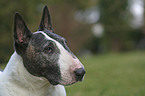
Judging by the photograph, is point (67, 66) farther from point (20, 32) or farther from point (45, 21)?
point (45, 21)

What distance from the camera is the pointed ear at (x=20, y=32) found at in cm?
298

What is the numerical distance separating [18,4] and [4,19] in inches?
60.4

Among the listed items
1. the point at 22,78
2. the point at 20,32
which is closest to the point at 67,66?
the point at 22,78

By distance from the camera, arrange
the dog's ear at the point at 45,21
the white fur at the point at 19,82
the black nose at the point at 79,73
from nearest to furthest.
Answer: the black nose at the point at 79,73 → the white fur at the point at 19,82 → the dog's ear at the point at 45,21

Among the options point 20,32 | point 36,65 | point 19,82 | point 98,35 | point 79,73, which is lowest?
point 98,35

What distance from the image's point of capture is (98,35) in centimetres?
3838

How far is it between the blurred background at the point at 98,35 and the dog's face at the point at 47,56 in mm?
2882

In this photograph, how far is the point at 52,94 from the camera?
3227 mm

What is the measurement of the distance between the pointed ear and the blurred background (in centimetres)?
296

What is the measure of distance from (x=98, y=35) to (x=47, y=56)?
35910 mm

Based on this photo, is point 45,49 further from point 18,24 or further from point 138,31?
point 138,31

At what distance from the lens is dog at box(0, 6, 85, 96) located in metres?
2.76

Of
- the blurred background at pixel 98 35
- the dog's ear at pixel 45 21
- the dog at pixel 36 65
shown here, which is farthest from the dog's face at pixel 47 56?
the blurred background at pixel 98 35

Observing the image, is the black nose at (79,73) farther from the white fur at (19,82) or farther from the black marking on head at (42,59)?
the white fur at (19,82)
